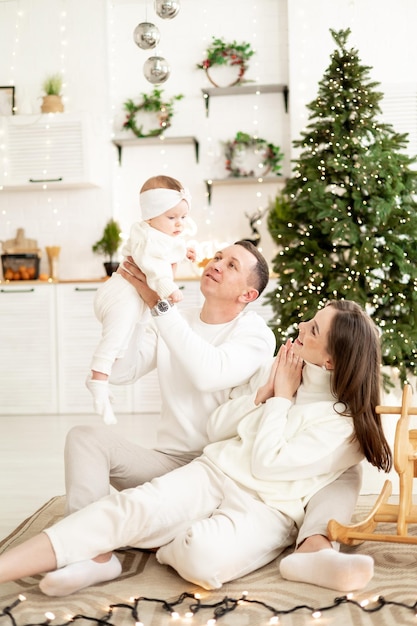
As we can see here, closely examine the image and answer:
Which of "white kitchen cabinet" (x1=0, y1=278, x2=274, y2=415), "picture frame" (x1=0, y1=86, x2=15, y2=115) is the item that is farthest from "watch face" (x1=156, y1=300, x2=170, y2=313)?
"picture frame" (x1=0, y1=86, x2=15, y2=115)

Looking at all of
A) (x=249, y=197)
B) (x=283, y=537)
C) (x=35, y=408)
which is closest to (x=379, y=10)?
(x=249, y=197)

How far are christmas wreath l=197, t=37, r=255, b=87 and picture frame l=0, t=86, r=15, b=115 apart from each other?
1590 mm

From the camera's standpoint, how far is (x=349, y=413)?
231 centimetres

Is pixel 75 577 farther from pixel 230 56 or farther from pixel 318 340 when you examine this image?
pixel 230 56

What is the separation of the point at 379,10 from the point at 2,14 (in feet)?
9.99

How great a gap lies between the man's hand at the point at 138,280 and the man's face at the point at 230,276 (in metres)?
0.19

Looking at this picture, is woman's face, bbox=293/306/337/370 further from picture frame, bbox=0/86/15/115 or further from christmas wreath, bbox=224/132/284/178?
picture frame, bbox=0/86/15/115

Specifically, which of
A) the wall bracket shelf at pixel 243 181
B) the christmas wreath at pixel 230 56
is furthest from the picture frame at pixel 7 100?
the wall bracket shelf at pixel 243 181

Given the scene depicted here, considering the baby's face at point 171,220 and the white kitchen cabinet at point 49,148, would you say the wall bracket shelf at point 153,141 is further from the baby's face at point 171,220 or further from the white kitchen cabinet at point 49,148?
the baby's face at point 171,220

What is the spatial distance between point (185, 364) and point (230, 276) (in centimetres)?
37

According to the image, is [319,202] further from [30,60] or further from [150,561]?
[30,60]

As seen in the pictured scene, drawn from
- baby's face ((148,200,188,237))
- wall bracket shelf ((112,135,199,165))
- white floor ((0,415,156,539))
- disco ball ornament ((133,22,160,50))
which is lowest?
white floor ((0,415,156,539))

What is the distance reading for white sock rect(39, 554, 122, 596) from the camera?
201cm

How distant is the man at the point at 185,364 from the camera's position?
2.36 metres
